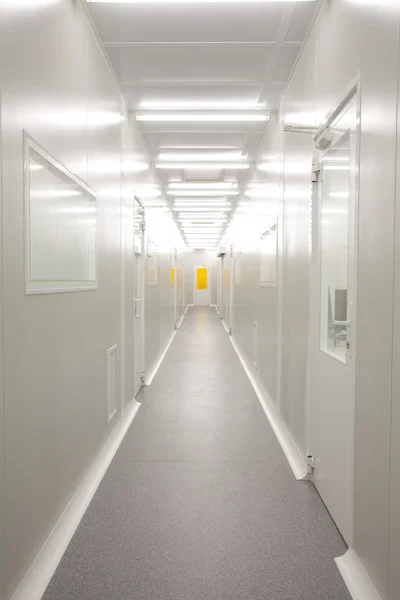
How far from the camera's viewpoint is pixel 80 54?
3.07 meters

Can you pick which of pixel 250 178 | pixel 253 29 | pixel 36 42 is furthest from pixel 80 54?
pixel 250 178

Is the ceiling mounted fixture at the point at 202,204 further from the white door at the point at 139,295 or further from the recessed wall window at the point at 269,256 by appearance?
the recessed wall window at the point at 269,256

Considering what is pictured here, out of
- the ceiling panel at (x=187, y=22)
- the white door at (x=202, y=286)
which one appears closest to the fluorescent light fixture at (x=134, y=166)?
the ceiling panel at (x=187, y=22)

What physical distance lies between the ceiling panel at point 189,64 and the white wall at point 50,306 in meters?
0.21

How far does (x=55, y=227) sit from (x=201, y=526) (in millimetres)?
1956

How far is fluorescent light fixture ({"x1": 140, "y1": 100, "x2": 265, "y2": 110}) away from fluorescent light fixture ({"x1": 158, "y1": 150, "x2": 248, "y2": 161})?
5.10 feet

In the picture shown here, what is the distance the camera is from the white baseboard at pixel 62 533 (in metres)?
2.09

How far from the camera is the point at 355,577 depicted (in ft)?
7.24

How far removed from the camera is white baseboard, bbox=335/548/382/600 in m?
2.06

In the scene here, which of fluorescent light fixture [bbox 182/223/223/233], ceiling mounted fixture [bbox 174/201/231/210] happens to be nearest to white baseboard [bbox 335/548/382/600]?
Answer: ceiling mounted fixture [bbox 174/201/231/210]

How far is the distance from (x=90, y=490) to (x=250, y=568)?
1283 mm

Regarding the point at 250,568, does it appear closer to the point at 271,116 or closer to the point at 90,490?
the point at 90,490

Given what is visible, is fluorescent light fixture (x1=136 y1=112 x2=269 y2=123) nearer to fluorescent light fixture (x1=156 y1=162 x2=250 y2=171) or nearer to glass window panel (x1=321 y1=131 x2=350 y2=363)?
fluorescent light fixture (x1=156 y1=162 x2=250 y2=171)

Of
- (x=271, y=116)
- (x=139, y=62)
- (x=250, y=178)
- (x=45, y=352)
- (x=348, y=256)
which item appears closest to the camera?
(x=45, y=352)
